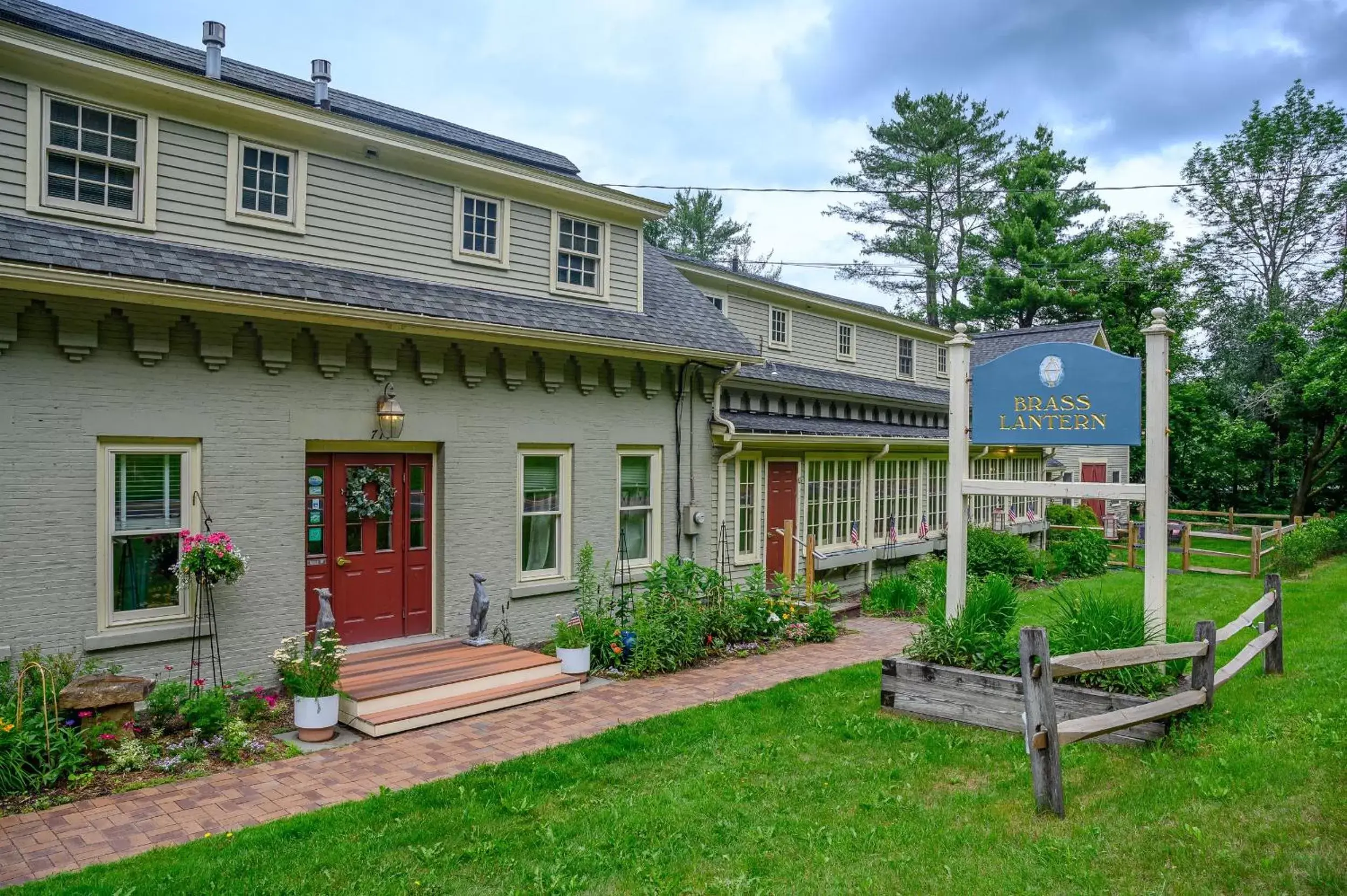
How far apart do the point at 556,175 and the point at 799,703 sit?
684cm

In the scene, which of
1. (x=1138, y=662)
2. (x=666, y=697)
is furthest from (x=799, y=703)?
(x=1138, y=662)

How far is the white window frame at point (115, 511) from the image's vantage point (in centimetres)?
686

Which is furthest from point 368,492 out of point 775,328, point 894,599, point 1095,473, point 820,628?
point 1095,473

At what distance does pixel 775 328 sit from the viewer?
655 inches

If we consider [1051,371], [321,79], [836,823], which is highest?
[321,79]

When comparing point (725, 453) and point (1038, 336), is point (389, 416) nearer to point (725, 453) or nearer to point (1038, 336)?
point (725, 453)

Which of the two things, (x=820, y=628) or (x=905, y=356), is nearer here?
(x=820, y=628)

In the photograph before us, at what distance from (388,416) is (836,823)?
5785 mm

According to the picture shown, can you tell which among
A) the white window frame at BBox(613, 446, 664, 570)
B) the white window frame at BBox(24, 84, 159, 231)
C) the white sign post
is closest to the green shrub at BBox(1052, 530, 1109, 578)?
the white window frame at BBox(613, 446, 664, 570)

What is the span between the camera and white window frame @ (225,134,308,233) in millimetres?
7961

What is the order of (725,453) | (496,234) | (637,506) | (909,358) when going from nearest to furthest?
(496,234), (637,506), (725,453), (909,358)

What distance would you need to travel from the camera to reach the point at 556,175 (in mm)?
10180

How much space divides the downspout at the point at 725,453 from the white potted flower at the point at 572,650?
12.1ft

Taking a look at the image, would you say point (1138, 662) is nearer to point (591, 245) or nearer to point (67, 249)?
point (591, 245)
